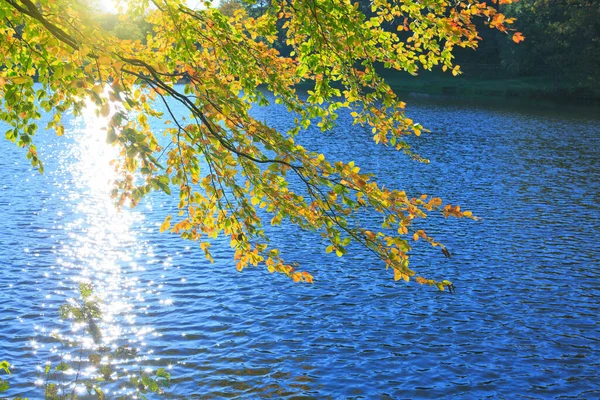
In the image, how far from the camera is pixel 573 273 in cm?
2422

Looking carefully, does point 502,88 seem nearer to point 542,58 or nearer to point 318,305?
point 542,58

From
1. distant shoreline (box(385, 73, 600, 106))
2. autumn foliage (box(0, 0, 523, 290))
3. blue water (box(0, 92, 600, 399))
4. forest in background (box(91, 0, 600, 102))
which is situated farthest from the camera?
distant shoreline (box(385, 73, 600, 106))

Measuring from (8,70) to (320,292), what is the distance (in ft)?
44.6

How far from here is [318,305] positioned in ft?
66.9

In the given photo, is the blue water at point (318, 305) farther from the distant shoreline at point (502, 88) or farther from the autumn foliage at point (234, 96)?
the distant shoreline at point (502, 88)

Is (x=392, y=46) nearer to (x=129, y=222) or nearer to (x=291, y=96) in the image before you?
(x=291, y=96)

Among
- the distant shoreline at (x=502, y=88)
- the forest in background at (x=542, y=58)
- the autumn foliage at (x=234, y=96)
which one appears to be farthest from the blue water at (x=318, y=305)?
the distant shoreline at (x=502, y=88)

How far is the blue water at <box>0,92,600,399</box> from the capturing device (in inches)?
621

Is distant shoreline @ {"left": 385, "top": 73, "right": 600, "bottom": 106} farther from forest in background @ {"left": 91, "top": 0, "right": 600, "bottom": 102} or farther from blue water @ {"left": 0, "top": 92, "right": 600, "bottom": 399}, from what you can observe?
blue water @ {"left": 0, "top": 92, "right": 600, "bottom": 399}

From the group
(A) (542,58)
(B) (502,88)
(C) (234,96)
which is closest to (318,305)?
(C) (234,96)

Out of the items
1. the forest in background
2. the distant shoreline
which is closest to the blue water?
the forest in background

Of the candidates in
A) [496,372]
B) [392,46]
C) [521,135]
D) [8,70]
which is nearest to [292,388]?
[496,372]

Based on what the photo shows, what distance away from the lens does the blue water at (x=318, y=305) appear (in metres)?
15.8

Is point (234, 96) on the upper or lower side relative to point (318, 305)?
upper
